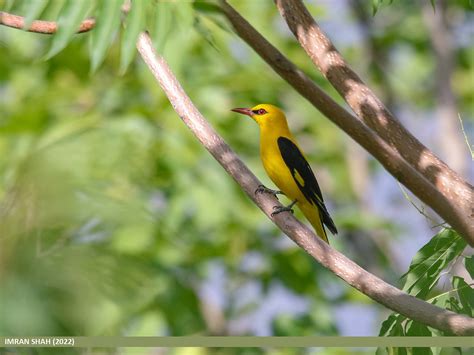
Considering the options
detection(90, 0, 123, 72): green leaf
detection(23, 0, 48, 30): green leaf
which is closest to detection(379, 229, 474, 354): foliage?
detection(90, 0, 123, 72): green leaf

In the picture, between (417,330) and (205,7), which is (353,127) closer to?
(417,330)

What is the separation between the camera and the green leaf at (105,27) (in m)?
2.73

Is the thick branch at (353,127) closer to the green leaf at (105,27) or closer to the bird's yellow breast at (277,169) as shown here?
the green leaf at (105,27)

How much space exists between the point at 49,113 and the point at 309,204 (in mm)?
2542

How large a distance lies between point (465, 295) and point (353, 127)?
0.87 metres

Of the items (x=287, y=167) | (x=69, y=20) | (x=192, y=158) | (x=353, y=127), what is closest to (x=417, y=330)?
(x=353, y=127)

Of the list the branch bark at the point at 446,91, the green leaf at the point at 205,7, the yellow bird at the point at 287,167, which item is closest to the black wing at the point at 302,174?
the yellow bird at the point at 287,167

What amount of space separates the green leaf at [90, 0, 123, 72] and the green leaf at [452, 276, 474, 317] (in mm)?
1361

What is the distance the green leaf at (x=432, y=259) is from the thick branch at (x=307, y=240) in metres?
0.35

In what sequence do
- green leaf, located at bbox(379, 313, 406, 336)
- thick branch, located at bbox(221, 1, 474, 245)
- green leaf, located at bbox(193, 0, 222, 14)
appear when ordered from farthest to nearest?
1. green leaf, located at bbox(193, 0, 222, 14)
2. green leaf, located at bbox(379, 313, 406, 336)
3. thick branch, located at bbox(221, 1, 474, 245)

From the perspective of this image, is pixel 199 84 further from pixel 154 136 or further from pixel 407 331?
pixel 407 331

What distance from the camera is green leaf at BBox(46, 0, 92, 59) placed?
2627 mm

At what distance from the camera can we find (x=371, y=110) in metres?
2.91

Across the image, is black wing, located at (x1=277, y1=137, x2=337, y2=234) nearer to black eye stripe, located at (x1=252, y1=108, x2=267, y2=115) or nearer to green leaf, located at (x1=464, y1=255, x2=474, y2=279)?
black eye stripe, located at (x1=252, y1=108, x2=267, y2=115)
